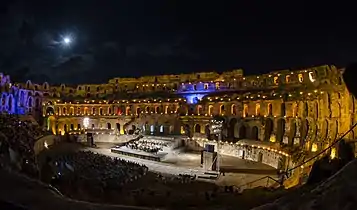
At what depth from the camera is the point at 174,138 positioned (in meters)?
47.4

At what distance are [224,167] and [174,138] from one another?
14.9 metres

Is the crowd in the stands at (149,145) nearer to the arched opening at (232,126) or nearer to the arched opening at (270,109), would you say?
the arched opening at (232,126)

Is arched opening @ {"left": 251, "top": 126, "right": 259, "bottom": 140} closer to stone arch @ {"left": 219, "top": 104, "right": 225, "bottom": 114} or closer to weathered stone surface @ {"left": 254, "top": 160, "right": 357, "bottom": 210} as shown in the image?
stone arch @ {"left": 219, "top": 104, "right": 225, "bottom": 114}

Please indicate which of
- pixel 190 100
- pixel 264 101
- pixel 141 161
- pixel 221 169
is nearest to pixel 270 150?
pixel 221 169

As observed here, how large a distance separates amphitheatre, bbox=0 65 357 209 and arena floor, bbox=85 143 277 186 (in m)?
0.12

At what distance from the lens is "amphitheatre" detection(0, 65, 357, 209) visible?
17.4 metres

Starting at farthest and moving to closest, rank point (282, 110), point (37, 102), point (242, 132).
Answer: point (37, 102), point (242, 132), point (282, 110)

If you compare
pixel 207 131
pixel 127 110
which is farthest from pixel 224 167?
pixel 127 110

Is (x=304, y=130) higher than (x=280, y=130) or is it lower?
higher

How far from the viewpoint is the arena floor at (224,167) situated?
3006cm

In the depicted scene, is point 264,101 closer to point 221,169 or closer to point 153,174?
point 221,169

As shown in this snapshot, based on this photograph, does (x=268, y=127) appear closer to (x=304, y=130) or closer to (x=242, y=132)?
(x=242, y=132)

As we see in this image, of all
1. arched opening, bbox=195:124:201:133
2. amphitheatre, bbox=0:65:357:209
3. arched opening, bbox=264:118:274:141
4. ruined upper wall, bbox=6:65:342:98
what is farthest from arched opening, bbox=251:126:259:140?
arched opening, bbox=195:124:201:133

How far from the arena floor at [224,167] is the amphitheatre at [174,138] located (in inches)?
4.6
